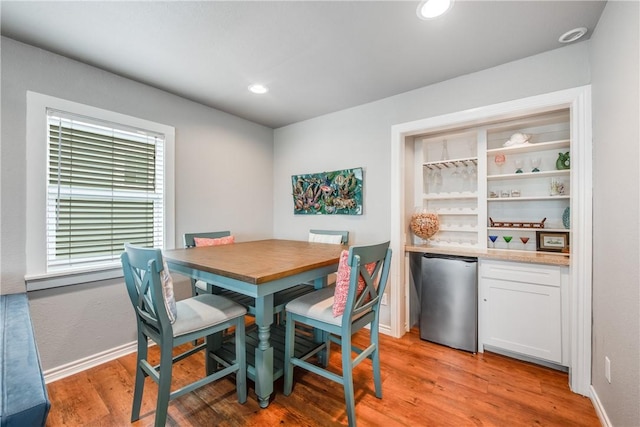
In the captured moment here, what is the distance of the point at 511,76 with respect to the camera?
215 centimetres

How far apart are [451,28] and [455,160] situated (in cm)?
133

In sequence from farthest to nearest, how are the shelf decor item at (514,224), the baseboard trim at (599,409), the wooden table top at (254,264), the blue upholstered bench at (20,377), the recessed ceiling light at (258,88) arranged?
the recessed ceiling light at (258,88)
the shelf decor item at (514,224)
the baseboard trim at (599,409)
the wooden table top at (254,264)
the blue upholstered bench at (20,377)

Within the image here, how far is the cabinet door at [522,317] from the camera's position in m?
2.07

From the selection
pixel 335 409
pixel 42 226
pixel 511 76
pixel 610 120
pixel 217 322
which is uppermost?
pixel 511 76

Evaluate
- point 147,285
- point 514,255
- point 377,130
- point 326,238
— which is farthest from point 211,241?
point 514,255

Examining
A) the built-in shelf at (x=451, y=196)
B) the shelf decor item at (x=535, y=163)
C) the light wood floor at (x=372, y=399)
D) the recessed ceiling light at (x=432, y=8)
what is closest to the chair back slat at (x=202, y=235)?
the light wood floor at (x=372, y=399)

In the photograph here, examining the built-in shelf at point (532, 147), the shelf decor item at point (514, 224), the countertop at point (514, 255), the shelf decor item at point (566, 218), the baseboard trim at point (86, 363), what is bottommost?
the baseboard trim at point (86, 363)

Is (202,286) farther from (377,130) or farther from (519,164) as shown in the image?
(519,164)

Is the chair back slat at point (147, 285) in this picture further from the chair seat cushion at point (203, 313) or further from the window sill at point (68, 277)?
the window sill at point (68, 277)

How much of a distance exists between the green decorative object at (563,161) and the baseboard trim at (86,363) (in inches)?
160

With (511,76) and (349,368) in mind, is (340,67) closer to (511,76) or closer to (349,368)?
(511,76)

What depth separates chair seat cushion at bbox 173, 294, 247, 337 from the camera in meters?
1.47

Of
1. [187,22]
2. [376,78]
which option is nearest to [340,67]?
[376,78]

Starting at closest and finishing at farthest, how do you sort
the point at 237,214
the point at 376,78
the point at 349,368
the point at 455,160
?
the point at 349,368
the point at 376,78
the point at 455,160
the point at 237,214
